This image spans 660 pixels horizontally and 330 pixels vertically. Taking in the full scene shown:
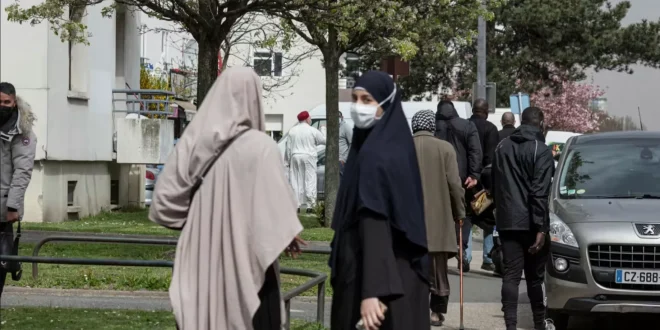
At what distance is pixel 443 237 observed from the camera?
9961mm

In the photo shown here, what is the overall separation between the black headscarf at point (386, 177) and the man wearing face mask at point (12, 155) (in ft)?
15.4

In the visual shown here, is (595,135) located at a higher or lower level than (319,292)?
higher

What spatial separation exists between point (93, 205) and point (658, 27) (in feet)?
107

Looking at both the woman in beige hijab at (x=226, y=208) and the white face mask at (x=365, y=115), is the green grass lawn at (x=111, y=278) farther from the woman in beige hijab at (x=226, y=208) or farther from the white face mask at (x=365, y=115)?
the white face mask at (x=365, y=115)

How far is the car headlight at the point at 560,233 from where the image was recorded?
411 inches

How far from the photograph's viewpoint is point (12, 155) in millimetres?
9836

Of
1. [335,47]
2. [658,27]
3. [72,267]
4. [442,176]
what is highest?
[658,27]

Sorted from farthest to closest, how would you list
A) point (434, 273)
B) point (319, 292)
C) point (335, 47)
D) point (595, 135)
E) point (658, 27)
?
point (658, 27)
point (335, 47)
point (595, 135)
point (434, 273)
point (319, 292)

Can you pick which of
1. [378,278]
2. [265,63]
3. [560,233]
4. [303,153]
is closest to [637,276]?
[560,233]

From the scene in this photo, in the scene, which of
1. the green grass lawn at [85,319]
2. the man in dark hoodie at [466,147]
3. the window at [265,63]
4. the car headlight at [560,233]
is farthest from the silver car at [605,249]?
the window at [265,63]

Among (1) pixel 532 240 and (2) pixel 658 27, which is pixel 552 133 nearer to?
(2) pixel 658 27

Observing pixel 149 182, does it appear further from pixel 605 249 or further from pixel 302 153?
pixel 605 249

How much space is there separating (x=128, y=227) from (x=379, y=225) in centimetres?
1633

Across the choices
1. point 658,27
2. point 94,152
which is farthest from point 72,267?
point 658,27
